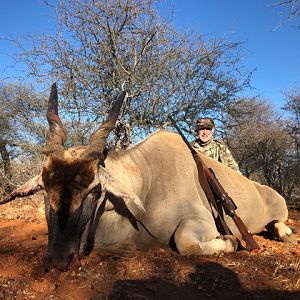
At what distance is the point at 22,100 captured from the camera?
9922 millimetres

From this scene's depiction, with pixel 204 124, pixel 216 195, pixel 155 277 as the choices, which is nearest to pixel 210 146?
pixel 204 124

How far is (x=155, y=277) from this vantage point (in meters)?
2.86

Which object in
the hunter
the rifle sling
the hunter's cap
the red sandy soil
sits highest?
the hunter's cap

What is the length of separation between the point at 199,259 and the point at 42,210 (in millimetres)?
4574

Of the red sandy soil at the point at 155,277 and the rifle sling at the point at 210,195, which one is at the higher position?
the rifle sling at the point at 210,195

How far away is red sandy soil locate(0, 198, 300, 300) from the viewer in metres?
2.58

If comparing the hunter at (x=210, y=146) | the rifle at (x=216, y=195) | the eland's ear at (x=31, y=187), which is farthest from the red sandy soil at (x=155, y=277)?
the hunter at (x=210, y=146)

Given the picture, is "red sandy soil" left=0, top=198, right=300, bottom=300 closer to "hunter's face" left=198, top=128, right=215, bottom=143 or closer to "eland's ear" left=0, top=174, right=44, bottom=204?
"eland's ear" left=0, top=174, right=44, bottom=204

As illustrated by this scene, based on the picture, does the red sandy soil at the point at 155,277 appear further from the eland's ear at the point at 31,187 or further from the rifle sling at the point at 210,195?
the eland's ear at the point at 31,187

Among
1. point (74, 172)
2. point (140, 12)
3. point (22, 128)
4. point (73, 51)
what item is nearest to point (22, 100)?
point (22, 128)

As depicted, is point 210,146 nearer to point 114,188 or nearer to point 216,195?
point 216,195

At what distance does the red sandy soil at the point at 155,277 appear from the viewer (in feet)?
8.45

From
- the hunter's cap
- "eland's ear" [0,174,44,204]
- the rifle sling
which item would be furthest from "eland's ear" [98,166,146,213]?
the hunter's cap

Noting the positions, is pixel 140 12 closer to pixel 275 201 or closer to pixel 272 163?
pixel 275 201
